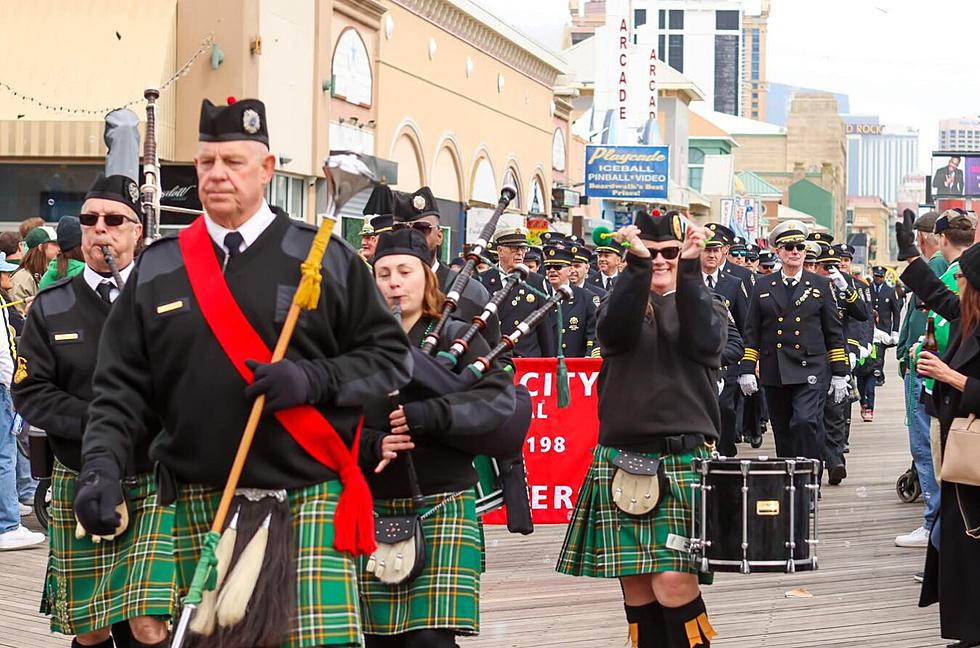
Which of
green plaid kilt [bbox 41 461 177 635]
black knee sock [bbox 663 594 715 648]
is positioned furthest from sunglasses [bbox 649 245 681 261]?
green plaid kilt [bbox 41 461 177 635]

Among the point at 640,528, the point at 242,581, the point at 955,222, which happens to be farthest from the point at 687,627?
the point at 955,222

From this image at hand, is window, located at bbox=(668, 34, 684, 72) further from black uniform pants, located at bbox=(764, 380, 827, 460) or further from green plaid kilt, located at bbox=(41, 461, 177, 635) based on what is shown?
green plaid kilt, located at bbox=(41, 461, 177, 635)

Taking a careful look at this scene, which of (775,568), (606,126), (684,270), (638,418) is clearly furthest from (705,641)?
(606,126)

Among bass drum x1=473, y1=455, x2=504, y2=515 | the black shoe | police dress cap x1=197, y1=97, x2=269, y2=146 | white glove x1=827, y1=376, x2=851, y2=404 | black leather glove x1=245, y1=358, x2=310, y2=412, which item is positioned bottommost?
the black shoe

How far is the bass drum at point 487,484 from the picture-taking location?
630cm

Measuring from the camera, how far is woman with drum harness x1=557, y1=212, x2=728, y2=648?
623 cm

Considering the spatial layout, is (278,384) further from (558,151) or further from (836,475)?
(558,151)

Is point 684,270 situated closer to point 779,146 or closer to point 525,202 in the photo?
point 525,202

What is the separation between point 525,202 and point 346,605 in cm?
3811

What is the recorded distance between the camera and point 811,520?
6.31 metres

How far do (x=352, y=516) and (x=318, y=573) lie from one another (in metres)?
0.18

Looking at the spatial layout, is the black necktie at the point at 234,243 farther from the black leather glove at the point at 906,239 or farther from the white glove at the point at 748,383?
the white glove at the point at 748,383

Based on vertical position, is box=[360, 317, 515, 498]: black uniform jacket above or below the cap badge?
below

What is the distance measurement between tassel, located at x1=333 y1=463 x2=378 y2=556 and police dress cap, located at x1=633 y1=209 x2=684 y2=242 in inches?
83.0
